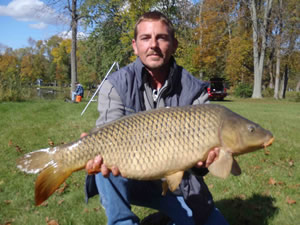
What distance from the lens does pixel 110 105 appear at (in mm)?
2105

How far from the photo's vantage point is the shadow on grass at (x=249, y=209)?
8.16ft

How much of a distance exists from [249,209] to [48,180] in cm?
184

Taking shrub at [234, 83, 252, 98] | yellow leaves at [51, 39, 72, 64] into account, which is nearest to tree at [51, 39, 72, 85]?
yellow leaves at [51, 39, 72, 64]

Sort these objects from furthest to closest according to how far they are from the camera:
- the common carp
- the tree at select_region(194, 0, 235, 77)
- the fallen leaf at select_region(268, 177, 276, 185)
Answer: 1. the tree at select_region(194, 0, 235, 77)
2. the fallen leaf at select_region(268, 177, 276, 185)
3. the common carp

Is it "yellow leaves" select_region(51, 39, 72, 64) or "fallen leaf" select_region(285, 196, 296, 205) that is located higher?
"yellow leaves" select_region(51, 39, 72, 64)

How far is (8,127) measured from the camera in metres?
5.93

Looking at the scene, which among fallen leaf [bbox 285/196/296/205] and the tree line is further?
the tree line

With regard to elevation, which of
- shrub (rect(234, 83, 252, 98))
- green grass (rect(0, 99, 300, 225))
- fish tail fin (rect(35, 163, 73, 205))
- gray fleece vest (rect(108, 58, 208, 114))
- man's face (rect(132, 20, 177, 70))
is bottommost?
shrub (rect(234, 83, 252, 98))

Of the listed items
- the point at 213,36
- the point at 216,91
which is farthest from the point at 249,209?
the point at 213,36

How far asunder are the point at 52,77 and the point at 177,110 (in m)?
57.7

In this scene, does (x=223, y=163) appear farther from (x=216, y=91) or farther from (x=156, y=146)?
(x=216, y=91)

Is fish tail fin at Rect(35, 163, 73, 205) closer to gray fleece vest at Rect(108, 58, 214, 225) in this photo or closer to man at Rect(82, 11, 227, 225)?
man at Rect(82, 11, 227, 225)

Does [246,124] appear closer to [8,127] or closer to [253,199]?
[253,199]

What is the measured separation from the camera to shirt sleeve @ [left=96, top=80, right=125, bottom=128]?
208 cm
